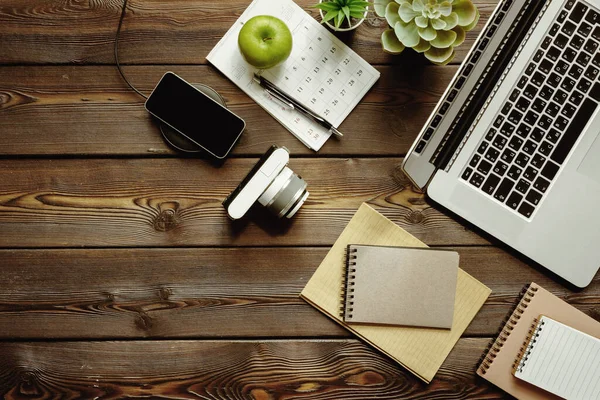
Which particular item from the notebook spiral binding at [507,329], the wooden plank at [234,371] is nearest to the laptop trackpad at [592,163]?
the notebook spiral binding at [507,329]

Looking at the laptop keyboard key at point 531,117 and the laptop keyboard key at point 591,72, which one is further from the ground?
the laptop keyboard key at point 591,72

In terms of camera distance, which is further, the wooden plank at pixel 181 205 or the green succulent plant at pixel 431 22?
the wooden plank at pixel 181 205

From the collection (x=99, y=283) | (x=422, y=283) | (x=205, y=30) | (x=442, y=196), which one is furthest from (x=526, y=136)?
(x=99, y=283)

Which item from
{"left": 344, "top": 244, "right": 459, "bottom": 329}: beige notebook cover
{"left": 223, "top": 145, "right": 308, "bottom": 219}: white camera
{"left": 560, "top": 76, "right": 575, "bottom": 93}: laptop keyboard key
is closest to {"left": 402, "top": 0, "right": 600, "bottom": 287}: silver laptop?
{"left": 560, "top": 76, "right": 575, "bottom": 93}: laptop keyboard key

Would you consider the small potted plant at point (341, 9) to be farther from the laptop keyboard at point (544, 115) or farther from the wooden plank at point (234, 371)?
the wooden plank at point (234, 371)

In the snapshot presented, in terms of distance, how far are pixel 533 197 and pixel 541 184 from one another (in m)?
0.02

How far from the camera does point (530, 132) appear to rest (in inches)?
32.8

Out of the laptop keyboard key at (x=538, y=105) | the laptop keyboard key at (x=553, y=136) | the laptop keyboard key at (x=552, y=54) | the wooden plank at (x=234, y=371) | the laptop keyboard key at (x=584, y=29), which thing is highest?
the laptop keyboard key at (x=584, y=29)

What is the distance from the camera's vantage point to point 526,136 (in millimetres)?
833

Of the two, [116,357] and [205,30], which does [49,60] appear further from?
[116,357]

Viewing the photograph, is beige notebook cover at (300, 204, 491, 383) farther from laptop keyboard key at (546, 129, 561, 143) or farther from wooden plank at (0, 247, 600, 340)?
laptop keyboard key at (546, 129, 561, 143)

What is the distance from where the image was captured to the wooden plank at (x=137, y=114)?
2.99ft

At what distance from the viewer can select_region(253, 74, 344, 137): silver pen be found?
0.89 m

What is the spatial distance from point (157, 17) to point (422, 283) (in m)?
Answer: 0.64
